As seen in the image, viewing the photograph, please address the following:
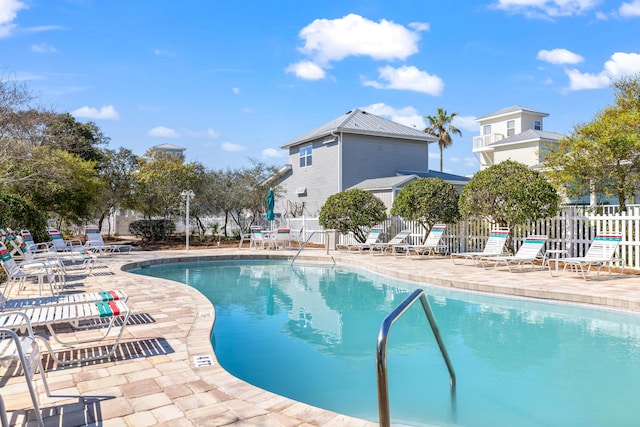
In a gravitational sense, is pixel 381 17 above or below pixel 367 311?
above

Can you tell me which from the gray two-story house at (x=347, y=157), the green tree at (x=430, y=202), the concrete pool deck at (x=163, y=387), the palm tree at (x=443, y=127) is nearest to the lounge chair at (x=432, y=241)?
the green tree at (x=430, y=202)

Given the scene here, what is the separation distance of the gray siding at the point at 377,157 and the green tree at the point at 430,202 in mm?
6282

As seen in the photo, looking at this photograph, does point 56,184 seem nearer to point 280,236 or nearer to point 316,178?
point 280,236

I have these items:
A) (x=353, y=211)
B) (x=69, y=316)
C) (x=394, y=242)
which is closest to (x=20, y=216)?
(x=353, y=211)

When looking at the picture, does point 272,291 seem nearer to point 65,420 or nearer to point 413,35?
point 65,420

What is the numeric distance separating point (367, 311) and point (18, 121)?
14.4 metres

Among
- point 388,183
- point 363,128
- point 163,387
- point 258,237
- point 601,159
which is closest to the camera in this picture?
point 163,387

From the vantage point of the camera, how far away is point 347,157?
20719mm

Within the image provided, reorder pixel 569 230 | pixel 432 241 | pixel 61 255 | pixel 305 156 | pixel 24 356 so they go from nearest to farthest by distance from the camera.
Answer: pixel 24 356
pixel 61 255
pixel 569 230
pixel 432 241
pixel 305 156

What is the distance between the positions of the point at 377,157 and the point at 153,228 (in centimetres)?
1128

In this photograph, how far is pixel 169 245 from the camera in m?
19.3

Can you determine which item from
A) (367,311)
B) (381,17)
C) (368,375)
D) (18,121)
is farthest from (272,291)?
(18,121)

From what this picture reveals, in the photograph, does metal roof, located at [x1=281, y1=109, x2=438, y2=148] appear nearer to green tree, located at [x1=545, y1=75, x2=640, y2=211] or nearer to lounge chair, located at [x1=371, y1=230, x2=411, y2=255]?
lounge chair, located at [x1=371, y1=230, x2=411, y2=255]

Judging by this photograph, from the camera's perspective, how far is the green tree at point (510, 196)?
11.6m
